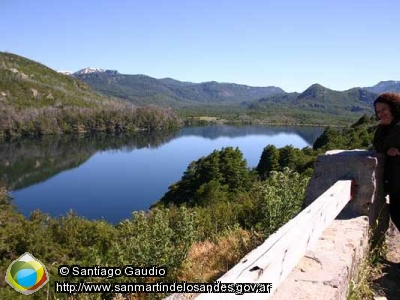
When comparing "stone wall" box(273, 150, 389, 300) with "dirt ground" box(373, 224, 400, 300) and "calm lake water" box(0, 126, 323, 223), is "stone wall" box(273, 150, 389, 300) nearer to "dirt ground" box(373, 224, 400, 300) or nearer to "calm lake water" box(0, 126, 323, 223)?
"dirt ground" box(373, 224, 400, 300)

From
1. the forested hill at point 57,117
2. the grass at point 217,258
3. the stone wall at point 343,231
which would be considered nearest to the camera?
the stone wall at point 343,231

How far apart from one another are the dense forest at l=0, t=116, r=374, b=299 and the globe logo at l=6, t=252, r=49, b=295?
26 centimetres

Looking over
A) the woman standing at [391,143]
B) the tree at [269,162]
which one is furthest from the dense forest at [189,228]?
the woman standing at [391,143]

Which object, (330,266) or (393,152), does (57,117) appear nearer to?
(393,152)

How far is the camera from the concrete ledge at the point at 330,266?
304 centimetres

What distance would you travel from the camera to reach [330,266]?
11.5 feet

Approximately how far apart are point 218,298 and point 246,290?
26 centimetres

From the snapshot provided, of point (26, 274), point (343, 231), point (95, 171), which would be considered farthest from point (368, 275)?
point (95, 171)

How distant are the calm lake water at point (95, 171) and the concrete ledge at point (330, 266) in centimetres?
4976

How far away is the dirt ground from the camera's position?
14.2 feet

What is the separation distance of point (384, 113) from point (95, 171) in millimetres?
93440

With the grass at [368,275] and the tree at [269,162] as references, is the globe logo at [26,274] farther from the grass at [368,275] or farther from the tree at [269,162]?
the tree at [269,162]

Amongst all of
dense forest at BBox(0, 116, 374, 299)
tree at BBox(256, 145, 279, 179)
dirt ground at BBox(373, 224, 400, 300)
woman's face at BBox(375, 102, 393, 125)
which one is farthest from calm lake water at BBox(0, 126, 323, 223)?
woman's face at BBox(375, 102, 393, 125)

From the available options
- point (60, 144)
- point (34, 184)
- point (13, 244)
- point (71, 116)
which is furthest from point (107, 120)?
point (13, 244)
